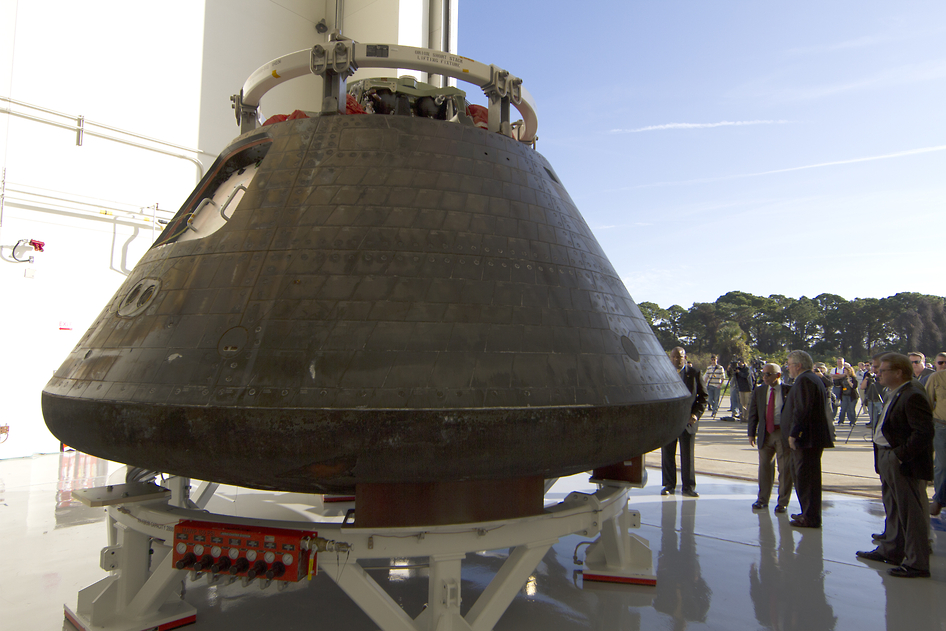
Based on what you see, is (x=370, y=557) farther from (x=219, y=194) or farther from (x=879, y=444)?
(x=879, y=444)

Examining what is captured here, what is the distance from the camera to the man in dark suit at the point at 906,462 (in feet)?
12.7

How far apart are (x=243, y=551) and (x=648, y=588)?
2.64 meters

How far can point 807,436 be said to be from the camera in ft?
16.5

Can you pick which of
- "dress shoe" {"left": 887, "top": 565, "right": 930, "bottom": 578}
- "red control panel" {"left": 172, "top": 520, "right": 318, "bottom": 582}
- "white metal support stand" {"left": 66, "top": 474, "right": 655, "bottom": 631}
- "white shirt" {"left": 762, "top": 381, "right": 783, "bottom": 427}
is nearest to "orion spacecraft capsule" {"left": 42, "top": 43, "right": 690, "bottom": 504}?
"red control panel" {"left": 172, "top": 520, "right": 318, "bottom": 582}

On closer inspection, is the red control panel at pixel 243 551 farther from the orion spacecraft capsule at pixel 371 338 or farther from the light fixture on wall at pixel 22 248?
the light fixture on wall at pixel 22 248

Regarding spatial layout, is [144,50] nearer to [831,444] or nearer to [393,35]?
[393,35]

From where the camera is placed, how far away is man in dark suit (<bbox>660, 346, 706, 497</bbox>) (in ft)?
20.0

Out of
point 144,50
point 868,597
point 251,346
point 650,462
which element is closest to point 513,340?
point 251,346

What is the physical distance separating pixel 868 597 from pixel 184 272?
4.52 metres

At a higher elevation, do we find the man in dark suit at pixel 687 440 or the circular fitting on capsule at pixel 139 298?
the circular fitting on capsule at pixel 139 298

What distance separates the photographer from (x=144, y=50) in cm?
911

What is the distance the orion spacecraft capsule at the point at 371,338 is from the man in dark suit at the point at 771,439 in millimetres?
3109

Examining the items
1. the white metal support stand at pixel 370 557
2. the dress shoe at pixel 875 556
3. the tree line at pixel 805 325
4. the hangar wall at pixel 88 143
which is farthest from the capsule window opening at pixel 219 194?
the tree line at pixel 805 325

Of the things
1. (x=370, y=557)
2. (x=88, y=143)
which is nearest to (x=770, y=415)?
(x=370, y=557)
